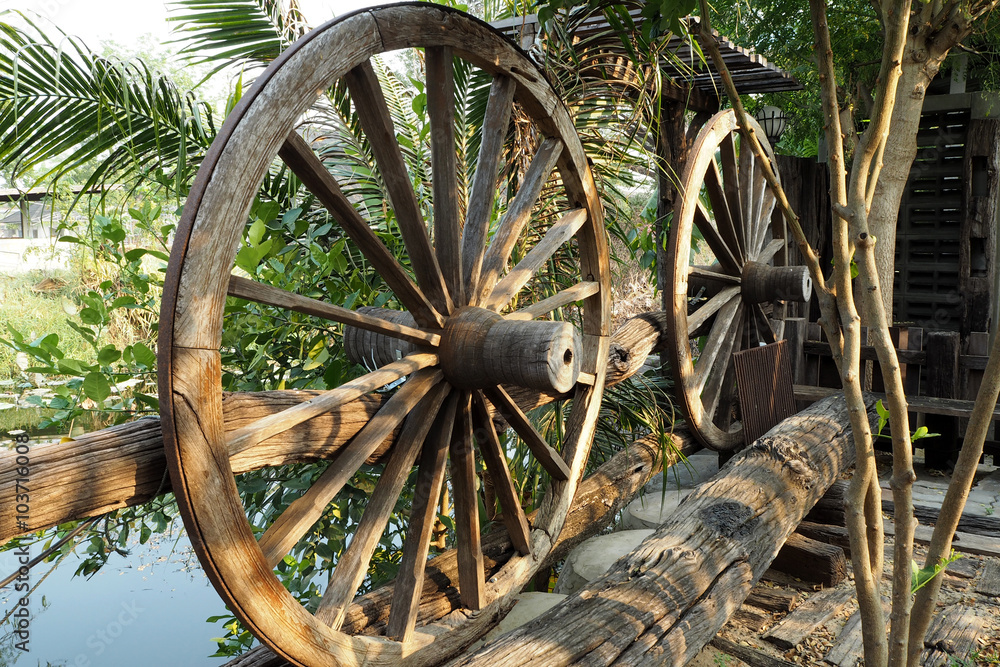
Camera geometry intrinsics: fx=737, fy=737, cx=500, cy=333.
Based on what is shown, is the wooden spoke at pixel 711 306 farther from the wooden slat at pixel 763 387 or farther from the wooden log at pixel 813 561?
the wooden log at pixel 813 561

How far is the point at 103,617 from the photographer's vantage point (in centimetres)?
511

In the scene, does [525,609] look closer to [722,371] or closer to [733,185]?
[722,371]

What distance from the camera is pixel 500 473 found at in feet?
8.14

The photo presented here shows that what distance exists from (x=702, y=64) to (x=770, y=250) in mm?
1328

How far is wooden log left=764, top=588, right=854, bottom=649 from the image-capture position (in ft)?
9.23

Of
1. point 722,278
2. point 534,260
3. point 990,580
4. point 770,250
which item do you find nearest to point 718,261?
point 722,278

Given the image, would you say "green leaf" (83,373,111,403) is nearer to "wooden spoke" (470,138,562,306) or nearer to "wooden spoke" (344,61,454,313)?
"wooden spoke" (344,61,454,313)

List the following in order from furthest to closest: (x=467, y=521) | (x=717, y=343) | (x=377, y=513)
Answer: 1. (x=717, y=343)
2. (x=467, y=521)
3. (x=377, y=513)

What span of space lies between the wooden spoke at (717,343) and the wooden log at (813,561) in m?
0.86

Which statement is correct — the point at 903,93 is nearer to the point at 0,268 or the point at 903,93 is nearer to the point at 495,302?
the point at 495,302

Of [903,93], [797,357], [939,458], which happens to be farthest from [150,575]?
→ [903,93]

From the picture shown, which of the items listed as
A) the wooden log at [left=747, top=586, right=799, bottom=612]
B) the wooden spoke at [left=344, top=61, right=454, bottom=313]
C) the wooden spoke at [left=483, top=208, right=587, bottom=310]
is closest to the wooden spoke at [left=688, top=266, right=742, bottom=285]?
the wooden spoke at [left=483, top=208, right=587, bottom=310]

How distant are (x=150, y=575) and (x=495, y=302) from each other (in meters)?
4.48

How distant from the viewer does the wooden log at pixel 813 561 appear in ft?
10.7
